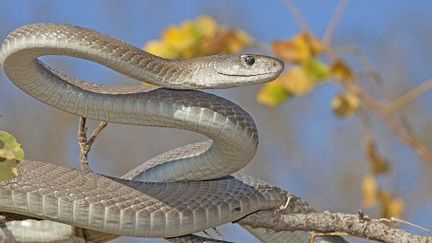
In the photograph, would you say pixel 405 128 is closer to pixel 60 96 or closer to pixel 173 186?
pixel 173 186

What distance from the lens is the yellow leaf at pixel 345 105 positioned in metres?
4.87

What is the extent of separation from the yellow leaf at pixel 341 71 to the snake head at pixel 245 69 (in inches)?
11.7

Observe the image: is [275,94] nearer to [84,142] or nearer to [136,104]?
[136,104]

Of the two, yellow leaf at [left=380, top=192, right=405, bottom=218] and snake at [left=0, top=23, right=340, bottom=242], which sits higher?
yellow leaf at [left=380, top=192, right=405, bottom=218]

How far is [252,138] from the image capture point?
3.80 meters

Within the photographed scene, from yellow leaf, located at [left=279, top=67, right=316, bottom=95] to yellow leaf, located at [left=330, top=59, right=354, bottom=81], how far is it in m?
0.10

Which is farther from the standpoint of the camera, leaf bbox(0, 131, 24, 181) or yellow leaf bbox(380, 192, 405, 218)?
yellow leaf bbox(380, 192, 405, 218)

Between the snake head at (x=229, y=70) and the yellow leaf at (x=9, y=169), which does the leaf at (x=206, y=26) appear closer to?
the snake head at (x=229, y=70)

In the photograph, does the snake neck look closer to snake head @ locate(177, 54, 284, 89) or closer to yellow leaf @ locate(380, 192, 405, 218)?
snake head @ locate(177, 54, 284, 89)

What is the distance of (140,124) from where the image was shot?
3.80 m

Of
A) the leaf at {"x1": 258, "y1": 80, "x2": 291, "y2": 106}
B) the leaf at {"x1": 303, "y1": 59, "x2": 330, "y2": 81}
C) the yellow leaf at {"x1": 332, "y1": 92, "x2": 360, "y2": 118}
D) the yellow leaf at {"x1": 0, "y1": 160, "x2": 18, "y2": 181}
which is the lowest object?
the yellow leaf at {"x1": 0, "y1": 160, "x2": 18, "y2": 181}

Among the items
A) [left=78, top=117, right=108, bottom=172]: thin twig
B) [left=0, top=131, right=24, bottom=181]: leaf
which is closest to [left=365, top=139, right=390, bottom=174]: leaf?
[left=78, top=117, right=108, bottom=172]: thin twig

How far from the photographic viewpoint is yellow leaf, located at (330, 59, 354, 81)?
446 centimetres

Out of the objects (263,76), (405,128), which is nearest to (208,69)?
(263,76)
